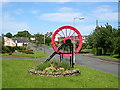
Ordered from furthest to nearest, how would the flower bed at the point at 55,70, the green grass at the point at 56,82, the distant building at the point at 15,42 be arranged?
1. the distant building at the point at 15,42
2. the flower bed at the point at 55,70
3. the green grass at the point at 56,82

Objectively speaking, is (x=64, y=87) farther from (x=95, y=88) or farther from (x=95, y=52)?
(x=95, y=52)

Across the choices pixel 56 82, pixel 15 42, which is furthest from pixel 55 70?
pixel 15 42

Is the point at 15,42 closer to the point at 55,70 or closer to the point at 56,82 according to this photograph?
the point at 55,70

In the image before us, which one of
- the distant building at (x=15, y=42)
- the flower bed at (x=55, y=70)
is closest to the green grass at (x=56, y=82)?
the flower bed at (x=55, y=70)

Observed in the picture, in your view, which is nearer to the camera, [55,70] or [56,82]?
[56,82]

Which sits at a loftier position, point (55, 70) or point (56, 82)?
point (55, 70)

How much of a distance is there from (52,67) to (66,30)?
6877 mm

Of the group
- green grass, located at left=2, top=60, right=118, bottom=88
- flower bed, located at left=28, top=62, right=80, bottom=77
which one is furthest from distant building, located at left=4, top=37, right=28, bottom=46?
green grass, located at left=2, top=60, right=118, bottom=88

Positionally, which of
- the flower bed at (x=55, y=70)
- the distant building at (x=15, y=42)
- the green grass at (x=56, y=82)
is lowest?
Answer: the green grass at (x=56, y=82)

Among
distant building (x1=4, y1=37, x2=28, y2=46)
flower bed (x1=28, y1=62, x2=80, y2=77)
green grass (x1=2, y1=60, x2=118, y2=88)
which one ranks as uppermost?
distant building (x1=4, y1=37, x2=28, y2=46)

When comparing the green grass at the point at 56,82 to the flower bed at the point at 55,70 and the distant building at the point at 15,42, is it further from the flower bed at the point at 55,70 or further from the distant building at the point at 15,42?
the distant building at the point at 15,42

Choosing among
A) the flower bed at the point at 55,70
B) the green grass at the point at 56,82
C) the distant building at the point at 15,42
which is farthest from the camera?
the distant building at the point at 15,42

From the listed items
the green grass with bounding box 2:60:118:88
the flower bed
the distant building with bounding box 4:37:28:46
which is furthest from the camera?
the distant building with bounding box 4:37:28:46

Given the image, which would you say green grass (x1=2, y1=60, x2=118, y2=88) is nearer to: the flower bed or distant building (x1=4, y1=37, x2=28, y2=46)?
the flower bed
